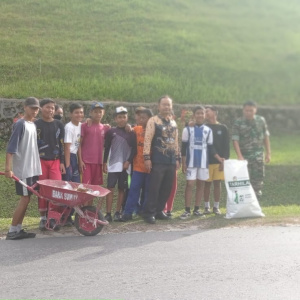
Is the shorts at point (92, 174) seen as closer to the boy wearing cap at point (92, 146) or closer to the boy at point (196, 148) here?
the boy wearing cap at point (92, 146)

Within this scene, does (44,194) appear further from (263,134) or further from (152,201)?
(263,134)

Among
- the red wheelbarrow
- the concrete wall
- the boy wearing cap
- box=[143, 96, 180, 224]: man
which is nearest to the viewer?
the red wheelbarrow

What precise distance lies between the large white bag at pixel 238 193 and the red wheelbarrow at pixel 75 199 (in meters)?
1.90

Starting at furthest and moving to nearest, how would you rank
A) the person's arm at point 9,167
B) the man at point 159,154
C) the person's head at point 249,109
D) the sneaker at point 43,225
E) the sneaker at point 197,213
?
the person's head at point 249,109
the sneaker at point 197,213
the man at point 159,154
the sneaker at point 43,225
the person's arm at point 9,167

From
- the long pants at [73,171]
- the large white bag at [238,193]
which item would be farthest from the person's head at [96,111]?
the large white bag at [238,193]

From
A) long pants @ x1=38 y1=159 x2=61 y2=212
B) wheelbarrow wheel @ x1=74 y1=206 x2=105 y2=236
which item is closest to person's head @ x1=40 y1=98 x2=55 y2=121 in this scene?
long pants @ x1=38 y1=159 x2=61 y2=212

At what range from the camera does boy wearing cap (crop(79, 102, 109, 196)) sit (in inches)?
300

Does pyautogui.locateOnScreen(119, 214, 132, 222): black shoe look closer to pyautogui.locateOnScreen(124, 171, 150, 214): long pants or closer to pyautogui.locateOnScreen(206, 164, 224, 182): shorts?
pyautogui.locateOnScreen(124, 171, 150, 214): long pants

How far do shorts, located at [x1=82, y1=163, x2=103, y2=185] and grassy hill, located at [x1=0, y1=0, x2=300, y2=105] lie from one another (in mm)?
5616

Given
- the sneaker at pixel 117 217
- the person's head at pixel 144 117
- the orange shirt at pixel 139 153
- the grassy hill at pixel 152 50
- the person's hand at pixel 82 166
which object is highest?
the grassy hill at pixel 152 50

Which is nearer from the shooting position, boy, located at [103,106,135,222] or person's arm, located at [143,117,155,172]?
person's arm, located at [143,117,155,172]

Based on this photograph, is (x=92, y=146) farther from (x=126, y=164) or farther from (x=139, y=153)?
(x=139, y=153)

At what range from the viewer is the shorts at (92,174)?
766cm

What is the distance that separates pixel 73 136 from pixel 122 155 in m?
0.68
